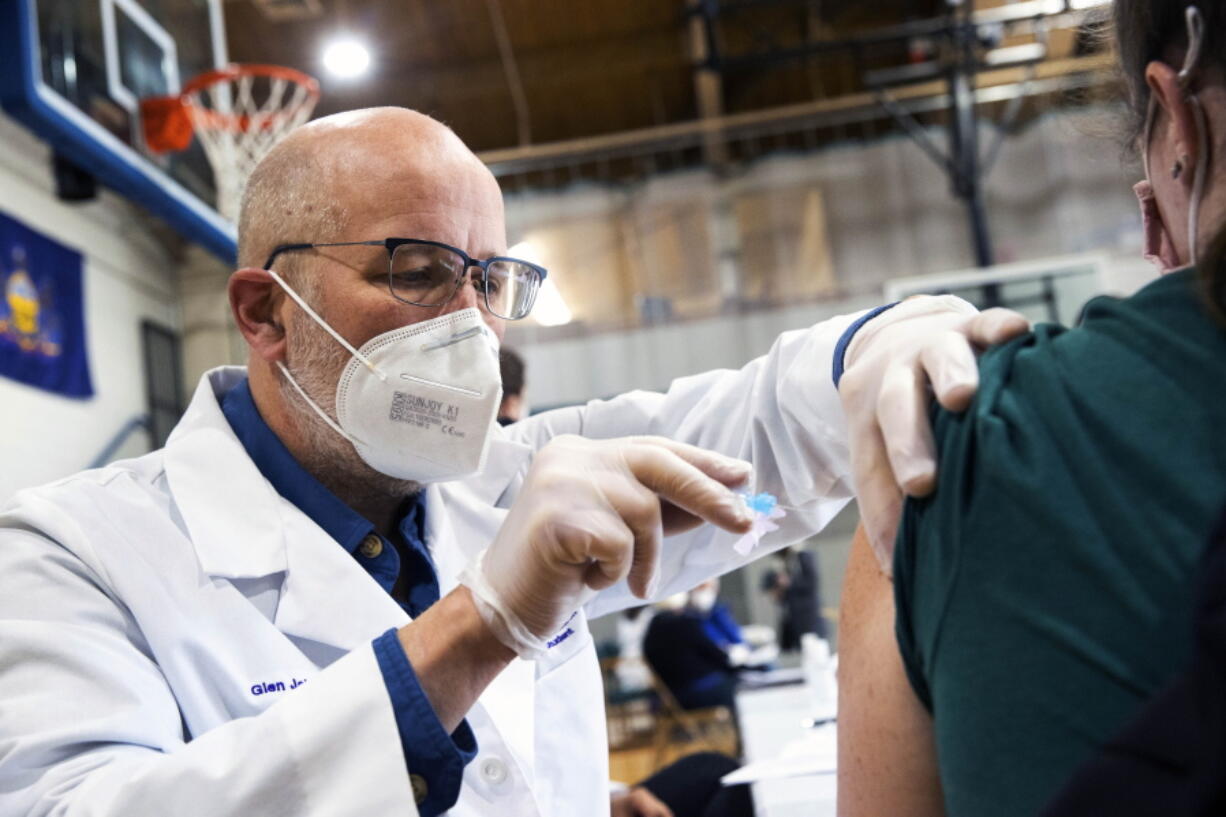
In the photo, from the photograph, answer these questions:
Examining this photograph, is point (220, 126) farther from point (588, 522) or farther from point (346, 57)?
A: point (588, 522)

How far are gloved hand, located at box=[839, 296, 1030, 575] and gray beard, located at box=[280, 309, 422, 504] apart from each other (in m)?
0.75

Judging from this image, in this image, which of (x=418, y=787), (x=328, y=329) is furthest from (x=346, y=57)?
(x=418, y=787)

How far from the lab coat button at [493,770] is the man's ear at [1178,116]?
0.92 meters

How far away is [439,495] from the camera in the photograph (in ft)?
5.06

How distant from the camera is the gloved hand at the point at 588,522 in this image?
0.83 metres

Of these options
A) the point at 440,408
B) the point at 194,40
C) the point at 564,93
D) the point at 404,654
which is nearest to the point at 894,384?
the point at 404,654

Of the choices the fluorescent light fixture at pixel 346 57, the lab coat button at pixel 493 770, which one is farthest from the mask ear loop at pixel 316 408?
the fluorescent light fixture at pixel 346 57

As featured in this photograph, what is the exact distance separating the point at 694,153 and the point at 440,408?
7.72 m

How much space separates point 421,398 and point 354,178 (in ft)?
1.05

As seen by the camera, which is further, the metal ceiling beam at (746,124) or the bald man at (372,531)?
the metal ceiling beam at (746,124)

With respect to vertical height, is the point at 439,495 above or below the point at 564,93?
below

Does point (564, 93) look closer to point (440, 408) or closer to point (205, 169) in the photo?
point (205, 169)

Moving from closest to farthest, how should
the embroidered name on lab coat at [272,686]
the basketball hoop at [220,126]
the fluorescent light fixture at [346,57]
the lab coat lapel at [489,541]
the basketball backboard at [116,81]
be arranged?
the embroidered name on lab coat at [272,686], the lab coat lapel at [489,541], the basketball backboard at [116,81], the basketball hoop at [220,126], the fluorescent light fixture at [346,57]

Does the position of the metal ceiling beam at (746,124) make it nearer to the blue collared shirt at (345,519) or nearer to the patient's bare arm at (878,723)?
the blue collared shirt at (345,519)
